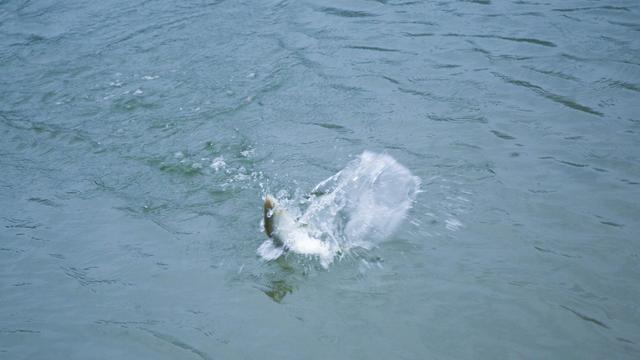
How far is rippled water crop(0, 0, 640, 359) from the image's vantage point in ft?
11.5

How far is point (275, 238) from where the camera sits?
4164 mm

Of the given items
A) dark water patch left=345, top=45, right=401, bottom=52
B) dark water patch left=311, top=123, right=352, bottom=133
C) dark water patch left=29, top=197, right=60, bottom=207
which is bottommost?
dark water patch left=29, top=197, right=60, bottom=207

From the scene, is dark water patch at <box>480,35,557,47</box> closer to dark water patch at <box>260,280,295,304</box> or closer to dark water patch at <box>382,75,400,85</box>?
dark water patch at <box>382,75,400,85</box>

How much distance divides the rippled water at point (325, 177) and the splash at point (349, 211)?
140 millimetres

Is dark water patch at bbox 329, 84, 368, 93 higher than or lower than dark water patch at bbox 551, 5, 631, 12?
lower

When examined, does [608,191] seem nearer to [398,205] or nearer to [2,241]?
[398,205]

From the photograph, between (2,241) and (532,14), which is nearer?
(2,241)

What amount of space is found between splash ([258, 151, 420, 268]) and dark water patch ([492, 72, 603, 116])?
5.94 feet

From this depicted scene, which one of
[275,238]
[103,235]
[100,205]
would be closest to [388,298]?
[275,238]

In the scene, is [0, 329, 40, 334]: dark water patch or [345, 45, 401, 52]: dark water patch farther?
[345, 45, 401, 52]: dark water patch

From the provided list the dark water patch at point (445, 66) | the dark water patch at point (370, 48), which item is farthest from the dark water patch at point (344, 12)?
the dark water patch at point (445, 66)

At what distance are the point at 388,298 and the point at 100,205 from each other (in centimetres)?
267

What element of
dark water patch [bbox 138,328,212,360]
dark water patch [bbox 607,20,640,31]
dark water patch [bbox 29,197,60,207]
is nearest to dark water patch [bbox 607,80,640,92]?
dark water patch [bbox 607,20,640,31]

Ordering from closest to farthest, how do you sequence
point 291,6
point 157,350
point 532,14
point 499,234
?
point 157,350 < point 499,234 < point 532,14 < point 291,6
